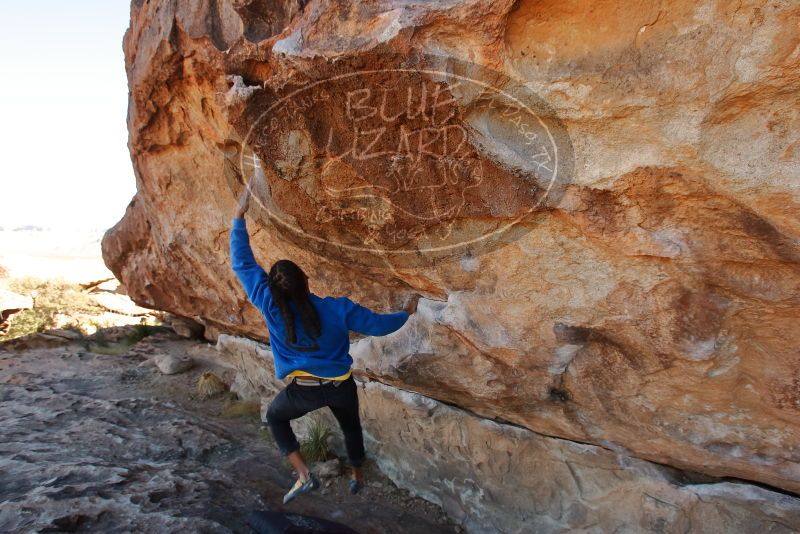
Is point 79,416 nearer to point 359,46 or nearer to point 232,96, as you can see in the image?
point 232,96

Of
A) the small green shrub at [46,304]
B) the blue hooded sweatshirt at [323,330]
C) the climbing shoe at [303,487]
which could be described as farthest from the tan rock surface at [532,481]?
the small green shrub at [46,304]

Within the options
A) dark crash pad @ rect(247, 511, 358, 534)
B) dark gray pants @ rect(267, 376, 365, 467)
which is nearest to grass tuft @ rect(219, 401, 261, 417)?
dark crash pad @ rect(247, 511, 358, 534)

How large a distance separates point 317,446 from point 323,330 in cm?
152

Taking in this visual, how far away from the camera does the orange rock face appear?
1.85 m

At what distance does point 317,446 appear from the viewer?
3830mm

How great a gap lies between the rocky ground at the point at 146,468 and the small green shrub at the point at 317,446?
170 mm

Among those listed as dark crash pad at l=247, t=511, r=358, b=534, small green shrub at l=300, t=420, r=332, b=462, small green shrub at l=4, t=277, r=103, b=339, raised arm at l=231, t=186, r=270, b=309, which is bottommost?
dark crash pad at l=247, t=511, r=358, b=534

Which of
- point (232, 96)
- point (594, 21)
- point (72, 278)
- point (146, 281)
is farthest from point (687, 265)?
point (72, 278)

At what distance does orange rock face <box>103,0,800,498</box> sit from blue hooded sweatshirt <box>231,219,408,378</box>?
0.43 m

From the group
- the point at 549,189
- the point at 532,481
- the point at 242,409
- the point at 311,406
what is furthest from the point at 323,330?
the point at 242,409

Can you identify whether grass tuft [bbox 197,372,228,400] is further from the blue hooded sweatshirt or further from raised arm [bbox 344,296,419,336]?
raised arm [bbox 344,296,419,336]

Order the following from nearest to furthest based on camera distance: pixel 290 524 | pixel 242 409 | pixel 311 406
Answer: pixel 311 406 < pixel 290 524 < pixel 242 409

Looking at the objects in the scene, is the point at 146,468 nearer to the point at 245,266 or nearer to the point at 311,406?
the point at 311,406

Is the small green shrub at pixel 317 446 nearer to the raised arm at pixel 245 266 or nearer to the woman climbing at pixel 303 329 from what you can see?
the woman climbing at pixel 303 329
